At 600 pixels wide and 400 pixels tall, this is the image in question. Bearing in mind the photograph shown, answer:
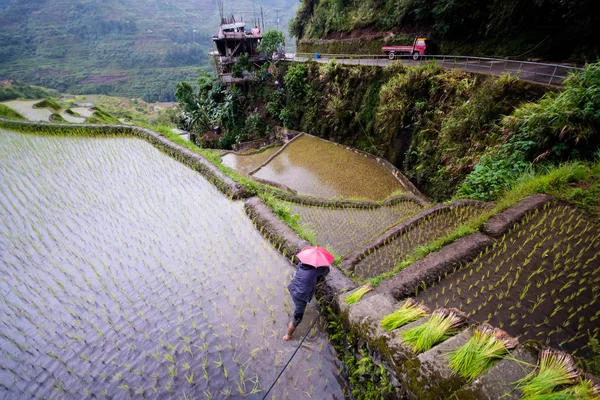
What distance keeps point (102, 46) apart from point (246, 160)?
357 feet

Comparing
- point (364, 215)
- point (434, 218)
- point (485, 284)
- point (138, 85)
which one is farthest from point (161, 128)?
point (138, 85)

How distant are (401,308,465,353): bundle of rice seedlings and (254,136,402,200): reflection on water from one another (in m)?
6.87

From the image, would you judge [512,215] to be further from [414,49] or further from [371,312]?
[414,49]

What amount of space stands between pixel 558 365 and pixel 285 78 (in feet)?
54.5

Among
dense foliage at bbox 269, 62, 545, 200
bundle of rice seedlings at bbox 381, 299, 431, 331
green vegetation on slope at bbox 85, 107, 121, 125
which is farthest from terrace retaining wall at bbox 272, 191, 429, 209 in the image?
green vegetation on slope at bbox 85, 107, 121, 125

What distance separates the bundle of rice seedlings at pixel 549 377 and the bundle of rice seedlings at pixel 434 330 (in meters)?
0.55

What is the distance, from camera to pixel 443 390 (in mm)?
1893

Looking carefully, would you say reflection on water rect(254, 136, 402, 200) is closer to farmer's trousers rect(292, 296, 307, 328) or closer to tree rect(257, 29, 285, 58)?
farmer's trousers rect(292, 296, 307, 328)

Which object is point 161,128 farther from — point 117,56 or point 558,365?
point 117,56

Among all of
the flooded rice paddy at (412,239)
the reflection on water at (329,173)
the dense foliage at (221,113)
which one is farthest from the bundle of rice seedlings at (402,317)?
the dense foliage at (221,113)

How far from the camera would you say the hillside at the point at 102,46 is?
68.6m

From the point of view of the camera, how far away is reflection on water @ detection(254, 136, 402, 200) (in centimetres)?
959

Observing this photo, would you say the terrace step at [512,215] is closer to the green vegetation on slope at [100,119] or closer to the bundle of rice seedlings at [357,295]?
the bundle of rice seedlings at [357,295]

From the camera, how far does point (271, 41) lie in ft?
57.3
